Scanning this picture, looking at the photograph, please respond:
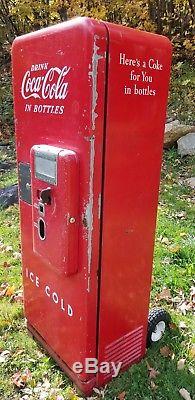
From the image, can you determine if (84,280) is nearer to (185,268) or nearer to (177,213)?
(185,268)

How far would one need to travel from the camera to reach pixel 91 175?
187 cm

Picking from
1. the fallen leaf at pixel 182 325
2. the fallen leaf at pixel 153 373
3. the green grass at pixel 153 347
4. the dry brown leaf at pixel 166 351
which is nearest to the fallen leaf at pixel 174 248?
the green grass at pixel 153 347

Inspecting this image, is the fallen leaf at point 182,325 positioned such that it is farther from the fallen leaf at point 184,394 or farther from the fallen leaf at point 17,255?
the fallen leaf at point 17,255

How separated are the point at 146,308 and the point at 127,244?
56 centimetres

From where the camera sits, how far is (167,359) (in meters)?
2.63

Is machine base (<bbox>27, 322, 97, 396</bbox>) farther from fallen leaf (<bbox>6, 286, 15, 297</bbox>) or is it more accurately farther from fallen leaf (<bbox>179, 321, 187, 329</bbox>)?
fallen leaf (<bbox>179, 321, 187, 329</bbox>)

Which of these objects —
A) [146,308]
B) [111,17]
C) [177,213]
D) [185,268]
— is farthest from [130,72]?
[111,17]

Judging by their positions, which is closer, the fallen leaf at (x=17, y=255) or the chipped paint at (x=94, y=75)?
the chipped paint at (x=94, y=75)

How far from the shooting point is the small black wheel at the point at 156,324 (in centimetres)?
269

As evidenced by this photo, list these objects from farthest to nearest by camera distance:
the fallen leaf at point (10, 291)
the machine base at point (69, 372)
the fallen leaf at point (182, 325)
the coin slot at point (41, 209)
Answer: the fallen leaf at point (10, 291)
the fallen leaf at point (182, 325)
the machine base at point (69, 372)
the coin slot at point (41, 209)

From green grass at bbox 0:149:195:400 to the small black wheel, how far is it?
0.06 metres

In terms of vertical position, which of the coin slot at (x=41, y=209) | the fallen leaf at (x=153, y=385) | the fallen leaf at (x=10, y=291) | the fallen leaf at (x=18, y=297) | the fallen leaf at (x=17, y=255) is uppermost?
the coin slot at (x=41, y=209)

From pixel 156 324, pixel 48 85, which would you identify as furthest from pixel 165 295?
pixel 48 85

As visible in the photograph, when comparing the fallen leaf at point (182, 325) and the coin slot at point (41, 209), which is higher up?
the coin slot at point (41, 209)
